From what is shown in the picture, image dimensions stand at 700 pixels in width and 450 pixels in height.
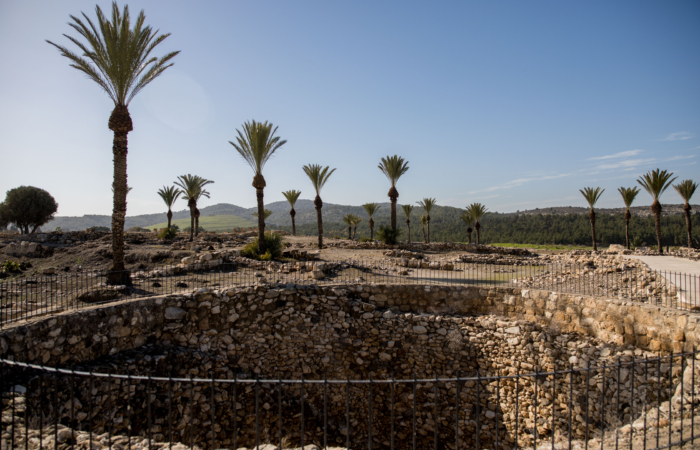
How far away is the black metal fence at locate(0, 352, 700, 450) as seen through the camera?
17.5 feet

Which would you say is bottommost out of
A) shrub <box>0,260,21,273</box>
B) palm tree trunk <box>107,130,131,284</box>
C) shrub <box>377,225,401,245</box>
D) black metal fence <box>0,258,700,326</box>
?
black metal fence <box>0,258,700,326</box>

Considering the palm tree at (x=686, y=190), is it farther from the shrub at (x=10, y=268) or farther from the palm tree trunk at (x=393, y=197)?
the shrub at (x=10, y=268)

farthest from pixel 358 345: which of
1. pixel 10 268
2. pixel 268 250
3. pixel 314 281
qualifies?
pixel 10 268

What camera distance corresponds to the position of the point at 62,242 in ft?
76.2

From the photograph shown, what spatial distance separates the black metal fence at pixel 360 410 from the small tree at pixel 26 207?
37.9 metres

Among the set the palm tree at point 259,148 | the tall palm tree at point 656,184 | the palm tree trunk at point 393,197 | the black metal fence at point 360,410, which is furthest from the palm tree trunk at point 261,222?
the tall palm tree at point 656,184

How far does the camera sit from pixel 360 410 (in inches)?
353

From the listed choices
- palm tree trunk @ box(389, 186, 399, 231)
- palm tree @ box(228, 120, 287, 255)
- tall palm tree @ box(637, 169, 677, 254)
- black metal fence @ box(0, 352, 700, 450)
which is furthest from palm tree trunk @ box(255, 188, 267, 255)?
tall palm tree @ box(637, 169, 677, 254)

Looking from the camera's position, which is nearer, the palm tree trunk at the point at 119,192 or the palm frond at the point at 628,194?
the palm tree trunk at the point at 119,192

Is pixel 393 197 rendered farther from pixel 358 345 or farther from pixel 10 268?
pixel 10 268

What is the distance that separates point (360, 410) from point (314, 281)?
177 inches

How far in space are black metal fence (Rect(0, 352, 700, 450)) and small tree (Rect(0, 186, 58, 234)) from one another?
37.9 m

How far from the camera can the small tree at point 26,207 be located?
107 feet

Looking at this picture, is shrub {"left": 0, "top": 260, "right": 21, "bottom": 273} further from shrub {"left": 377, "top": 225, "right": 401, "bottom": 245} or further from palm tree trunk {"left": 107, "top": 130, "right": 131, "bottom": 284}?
shrub {"left": 377, "top": 225, "right": 401, "bottom": 245}
